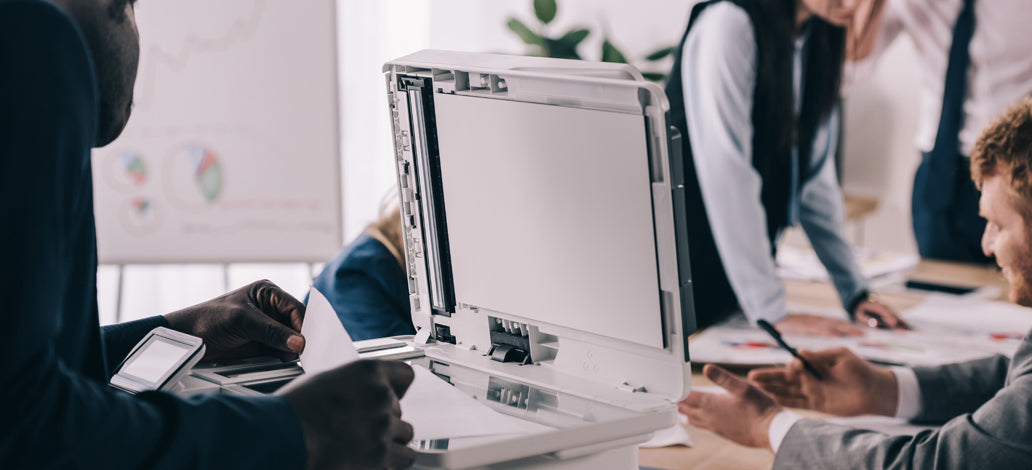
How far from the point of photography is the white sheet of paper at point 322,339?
776 mm

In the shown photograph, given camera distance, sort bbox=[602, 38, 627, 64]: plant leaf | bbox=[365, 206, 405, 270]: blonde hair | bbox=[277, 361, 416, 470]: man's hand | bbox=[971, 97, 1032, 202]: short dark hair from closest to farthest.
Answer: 1. bbox=[277, 361, 416, 470]: man's hand
2. bbox=[971, 97, 1032, 202]: short dark hair
3. bbox=[365, 206, 405, 270]: blonde hair
4. bbox=[602, 38, 627, 64]: plant leaf

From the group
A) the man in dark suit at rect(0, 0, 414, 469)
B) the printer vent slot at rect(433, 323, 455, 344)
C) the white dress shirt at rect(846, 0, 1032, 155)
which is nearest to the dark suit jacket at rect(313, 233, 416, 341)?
the printer vent slot at rect(433, 323, 455, 344)

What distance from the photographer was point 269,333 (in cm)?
88

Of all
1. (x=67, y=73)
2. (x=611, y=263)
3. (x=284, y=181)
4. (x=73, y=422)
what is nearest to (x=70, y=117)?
(x=67, y=73)

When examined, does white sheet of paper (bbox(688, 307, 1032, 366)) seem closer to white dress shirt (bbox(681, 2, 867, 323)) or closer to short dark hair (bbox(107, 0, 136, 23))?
white dress shirt (bbox(681, 2, 867, 323))

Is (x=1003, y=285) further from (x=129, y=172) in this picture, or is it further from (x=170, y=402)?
(x=129, y=172)

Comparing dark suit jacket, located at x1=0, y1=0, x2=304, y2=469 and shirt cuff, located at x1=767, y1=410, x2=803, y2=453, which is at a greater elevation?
dark suit jacket, located at x1=0, y1=0, x2=304, y2=469

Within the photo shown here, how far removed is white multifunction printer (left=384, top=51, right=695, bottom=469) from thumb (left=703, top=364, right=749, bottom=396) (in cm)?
36

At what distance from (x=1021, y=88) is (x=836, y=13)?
1134 mm

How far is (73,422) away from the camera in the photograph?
52 cm

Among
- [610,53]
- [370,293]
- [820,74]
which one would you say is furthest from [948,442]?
[610,53]

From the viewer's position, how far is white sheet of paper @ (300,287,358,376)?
2.55 feet

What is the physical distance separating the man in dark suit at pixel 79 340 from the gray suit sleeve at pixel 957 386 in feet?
2.86

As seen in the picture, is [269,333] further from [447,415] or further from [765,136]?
[765,136]
